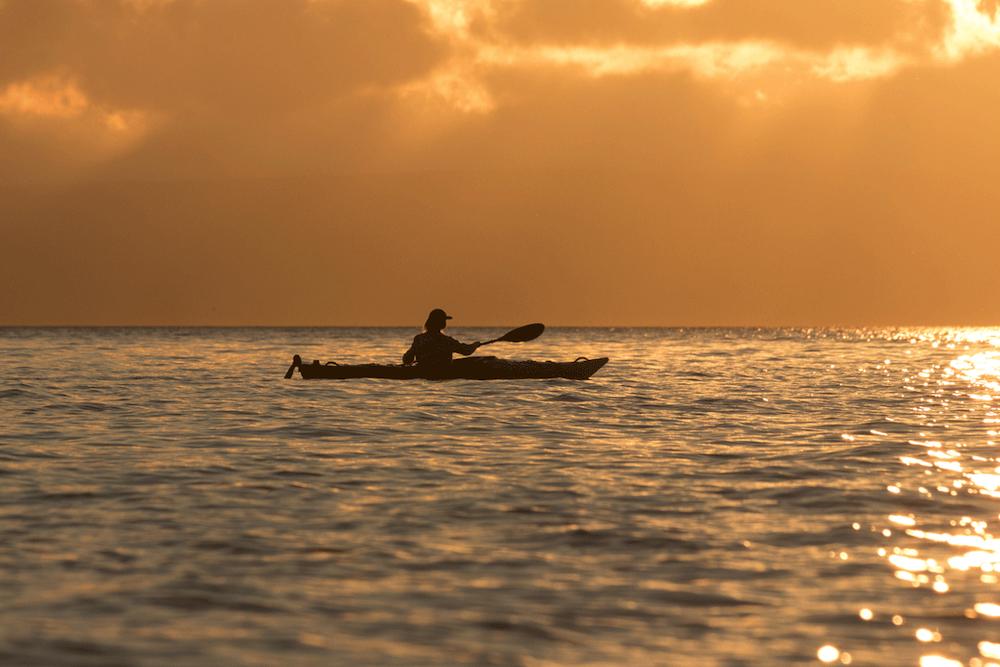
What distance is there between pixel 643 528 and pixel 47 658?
4.85m

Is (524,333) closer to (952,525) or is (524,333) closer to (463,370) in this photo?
(463,370)

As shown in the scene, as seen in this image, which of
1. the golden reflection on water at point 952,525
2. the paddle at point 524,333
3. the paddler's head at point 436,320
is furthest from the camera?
the paddle at point 524,333

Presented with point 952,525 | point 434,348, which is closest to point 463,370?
point 434,348

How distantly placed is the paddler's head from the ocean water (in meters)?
6.54

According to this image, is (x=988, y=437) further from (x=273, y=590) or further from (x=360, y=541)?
(x=273, y=590)

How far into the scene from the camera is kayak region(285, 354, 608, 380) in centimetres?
2545

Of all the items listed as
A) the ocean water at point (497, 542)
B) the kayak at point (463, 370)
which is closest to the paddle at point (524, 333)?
the kayak at point (463, 370)

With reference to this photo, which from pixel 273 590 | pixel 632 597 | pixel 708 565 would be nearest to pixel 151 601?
pixel 273 590

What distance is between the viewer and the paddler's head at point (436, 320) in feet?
78.0

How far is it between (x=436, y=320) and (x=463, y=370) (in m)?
2.21

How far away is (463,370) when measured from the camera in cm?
2566

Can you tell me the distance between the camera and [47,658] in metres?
5.38

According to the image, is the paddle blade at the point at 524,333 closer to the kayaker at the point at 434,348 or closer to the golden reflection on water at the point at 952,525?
the kayaker at the point at 434,348

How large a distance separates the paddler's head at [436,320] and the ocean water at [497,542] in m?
6.54
